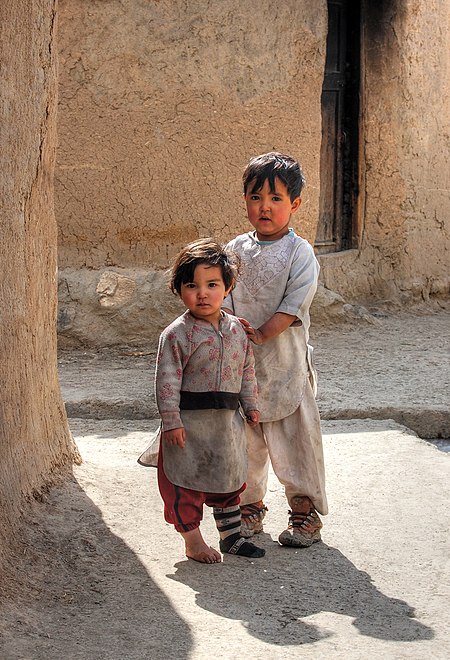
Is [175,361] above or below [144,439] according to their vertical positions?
above

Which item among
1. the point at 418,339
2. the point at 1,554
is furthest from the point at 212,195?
the point at 1,554

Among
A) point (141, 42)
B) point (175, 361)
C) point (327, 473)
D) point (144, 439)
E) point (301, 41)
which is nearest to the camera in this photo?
point (175, 361)

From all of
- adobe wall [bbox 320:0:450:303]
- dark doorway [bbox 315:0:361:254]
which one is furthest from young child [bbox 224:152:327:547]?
dark doorway [bbox 315:0:361:254]

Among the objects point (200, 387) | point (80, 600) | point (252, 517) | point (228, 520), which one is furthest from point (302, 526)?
point (80, 600)

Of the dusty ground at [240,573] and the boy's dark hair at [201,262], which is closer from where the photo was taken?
the dusty ground at [240,573]

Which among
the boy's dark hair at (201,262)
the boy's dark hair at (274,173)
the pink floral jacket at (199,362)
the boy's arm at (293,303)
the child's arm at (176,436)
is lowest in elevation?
the child's arm at (176,436)

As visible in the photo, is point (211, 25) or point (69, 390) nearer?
point (69, 390)

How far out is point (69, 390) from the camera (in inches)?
226

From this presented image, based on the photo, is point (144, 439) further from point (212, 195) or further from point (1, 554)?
point (212, 195)

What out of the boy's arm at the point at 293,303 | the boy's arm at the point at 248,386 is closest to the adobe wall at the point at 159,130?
the boy's arm at the point at 293,303

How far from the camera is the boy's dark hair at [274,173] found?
11.7ft

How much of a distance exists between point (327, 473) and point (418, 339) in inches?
125

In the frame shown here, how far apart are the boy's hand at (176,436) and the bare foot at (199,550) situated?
12.1 inches

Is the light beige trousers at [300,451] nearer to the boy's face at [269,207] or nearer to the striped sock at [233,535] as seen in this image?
the striped sock at [233,535]
